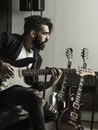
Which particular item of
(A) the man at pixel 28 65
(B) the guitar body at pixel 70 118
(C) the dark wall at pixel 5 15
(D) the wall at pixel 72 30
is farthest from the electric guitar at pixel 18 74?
(C) the dark wall at pixel 5 15

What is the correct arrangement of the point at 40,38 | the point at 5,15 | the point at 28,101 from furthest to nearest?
the point at 5,15 → the point at 40,38 → the point at 28,101

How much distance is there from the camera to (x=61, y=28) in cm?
345

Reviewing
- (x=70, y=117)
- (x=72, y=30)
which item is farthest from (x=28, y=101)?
(x=72, y=30)

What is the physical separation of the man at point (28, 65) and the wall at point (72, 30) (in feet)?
2.92

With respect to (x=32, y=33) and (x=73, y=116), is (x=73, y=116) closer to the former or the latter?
(x=73, y=116)

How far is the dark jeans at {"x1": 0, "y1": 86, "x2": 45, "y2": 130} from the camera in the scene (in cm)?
210

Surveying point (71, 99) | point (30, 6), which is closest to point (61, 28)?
point (30, 6)

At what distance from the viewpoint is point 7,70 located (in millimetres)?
2168

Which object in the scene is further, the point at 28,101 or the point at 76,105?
the point at 76,105

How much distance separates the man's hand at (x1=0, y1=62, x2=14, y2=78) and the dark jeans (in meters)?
0.11

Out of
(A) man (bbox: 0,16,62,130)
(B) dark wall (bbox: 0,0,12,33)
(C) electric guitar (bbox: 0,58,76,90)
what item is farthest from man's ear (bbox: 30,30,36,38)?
(B) dark wall (bbox: 0,0,12,33)

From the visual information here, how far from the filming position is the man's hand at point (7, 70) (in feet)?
7.09

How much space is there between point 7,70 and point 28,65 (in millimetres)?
229

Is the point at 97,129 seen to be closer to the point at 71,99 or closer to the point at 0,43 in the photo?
the point at 71,99
